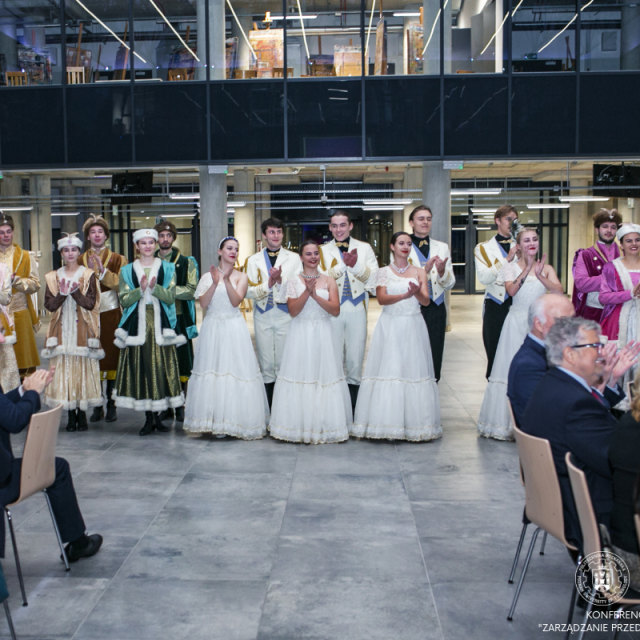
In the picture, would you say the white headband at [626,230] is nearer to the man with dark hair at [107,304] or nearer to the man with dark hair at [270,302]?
the man with dark hair at [270,302]

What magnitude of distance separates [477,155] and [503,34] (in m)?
2.07

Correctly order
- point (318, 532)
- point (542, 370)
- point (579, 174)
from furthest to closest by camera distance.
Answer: point (579, 174), point (318, 532), point (542, 370)

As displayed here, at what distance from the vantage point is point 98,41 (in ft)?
40.8

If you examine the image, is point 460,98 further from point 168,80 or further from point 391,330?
point 391,330

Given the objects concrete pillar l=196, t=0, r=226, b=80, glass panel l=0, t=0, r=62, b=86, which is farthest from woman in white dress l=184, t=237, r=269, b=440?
glass panel l=0, t=0, r=62, b=86

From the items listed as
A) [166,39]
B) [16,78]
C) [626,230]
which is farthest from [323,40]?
[626,230]

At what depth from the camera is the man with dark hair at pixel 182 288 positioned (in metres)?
6.27

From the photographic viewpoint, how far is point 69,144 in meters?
12.5

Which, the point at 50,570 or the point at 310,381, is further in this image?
the point at 310,381

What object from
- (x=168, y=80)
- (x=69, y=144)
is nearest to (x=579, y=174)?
(x=168, y=80)

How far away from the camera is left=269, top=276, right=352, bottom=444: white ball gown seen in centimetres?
543

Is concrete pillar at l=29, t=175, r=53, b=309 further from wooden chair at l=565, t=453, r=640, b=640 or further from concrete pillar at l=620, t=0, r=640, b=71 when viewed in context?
wooden chair at l=565, t=453, r=640, b=640

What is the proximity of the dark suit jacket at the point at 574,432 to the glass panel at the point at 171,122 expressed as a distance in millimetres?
10440

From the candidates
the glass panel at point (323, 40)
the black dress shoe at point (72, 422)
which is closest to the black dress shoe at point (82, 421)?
the black dress shoe at point (72, 422)
